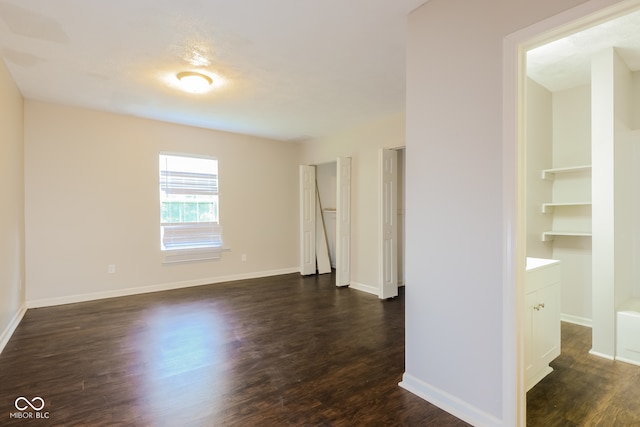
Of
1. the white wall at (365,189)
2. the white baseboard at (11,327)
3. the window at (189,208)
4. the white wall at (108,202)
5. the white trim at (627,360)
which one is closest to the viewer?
the white trim at (627,360)

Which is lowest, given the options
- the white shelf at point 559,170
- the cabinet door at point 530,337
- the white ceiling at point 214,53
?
the cabinet door at point 530,337

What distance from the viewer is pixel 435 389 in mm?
2047

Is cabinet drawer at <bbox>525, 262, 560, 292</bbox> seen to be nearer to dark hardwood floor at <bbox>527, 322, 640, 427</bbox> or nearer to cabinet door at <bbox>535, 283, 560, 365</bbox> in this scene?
cabinet door at <bbox>535, 283, 560, 365</bbox>

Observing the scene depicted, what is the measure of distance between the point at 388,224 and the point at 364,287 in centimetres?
113

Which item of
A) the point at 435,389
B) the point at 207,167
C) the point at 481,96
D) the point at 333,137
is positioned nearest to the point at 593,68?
the point at 481,96

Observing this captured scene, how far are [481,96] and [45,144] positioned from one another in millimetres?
4977

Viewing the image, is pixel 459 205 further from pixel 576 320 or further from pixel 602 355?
pixel 576 320

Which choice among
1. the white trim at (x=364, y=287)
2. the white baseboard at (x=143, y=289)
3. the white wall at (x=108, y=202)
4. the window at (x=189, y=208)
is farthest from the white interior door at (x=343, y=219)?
the window at (x=189, y=208)

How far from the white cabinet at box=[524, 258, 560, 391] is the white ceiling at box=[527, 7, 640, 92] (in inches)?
67.4

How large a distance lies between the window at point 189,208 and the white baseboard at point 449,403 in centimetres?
405

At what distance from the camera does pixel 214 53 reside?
2.77m

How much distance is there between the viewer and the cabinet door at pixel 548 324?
7.38 feet

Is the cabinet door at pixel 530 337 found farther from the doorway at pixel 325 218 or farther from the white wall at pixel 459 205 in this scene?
the doorway at pixel 325 218

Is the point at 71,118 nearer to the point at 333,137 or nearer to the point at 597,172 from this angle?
the point at 333,137
